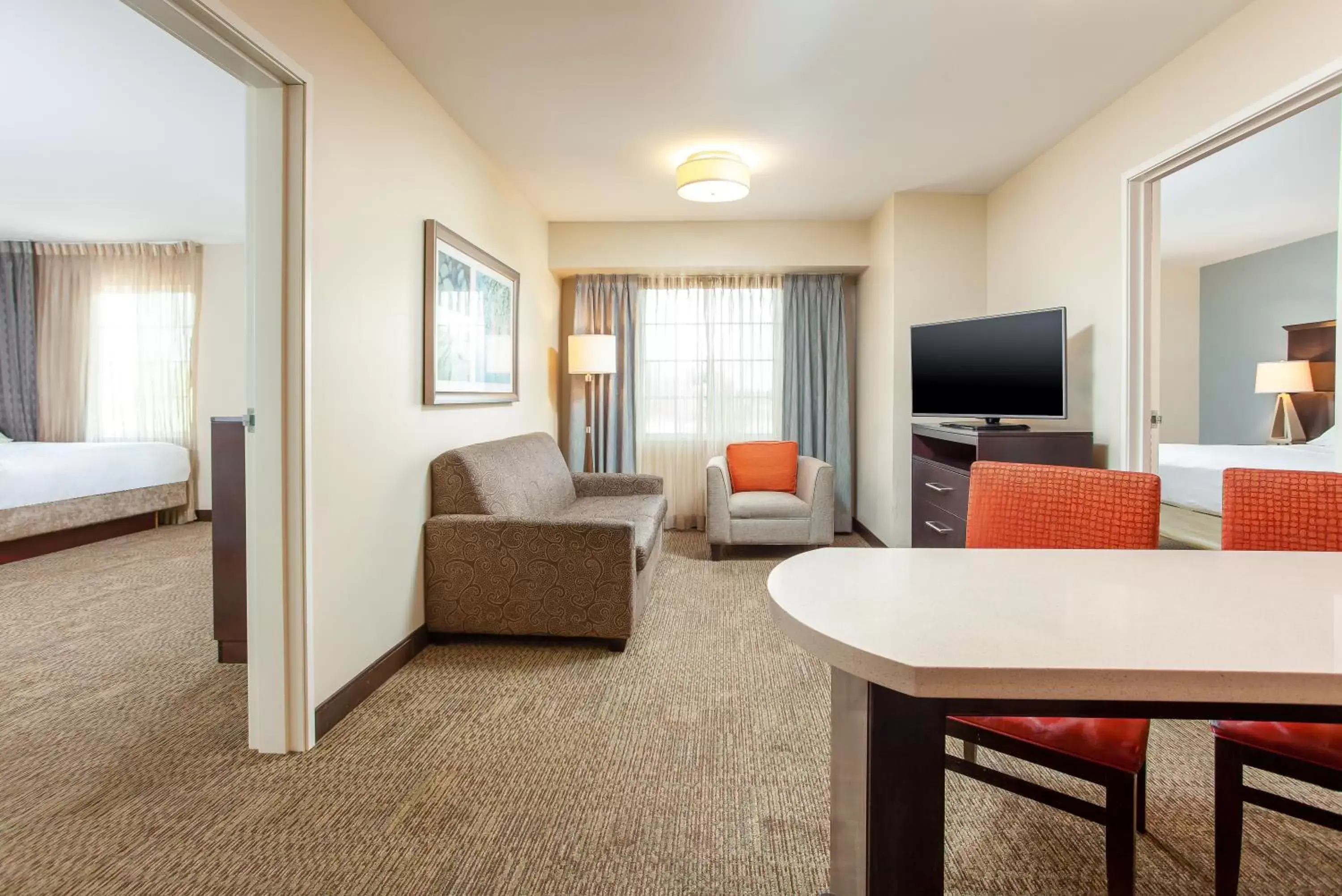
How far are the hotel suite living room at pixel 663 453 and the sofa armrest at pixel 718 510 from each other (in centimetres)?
3

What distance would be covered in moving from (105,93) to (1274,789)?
16.8 ft

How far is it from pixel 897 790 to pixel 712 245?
4741 mm

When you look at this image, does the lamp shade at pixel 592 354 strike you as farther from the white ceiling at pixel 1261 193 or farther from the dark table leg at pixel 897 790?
the dark table leg at pixel 897 790

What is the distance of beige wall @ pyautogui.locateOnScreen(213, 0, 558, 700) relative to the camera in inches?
81.7

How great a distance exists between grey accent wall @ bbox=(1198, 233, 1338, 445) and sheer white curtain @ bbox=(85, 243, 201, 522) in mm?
9155

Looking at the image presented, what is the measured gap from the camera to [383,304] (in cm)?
253

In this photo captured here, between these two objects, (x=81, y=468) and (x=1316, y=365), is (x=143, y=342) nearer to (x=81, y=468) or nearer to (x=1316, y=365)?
(x=81, y=468)

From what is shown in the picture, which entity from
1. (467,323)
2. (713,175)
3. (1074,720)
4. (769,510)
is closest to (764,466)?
(769,510)

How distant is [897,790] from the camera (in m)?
0.75

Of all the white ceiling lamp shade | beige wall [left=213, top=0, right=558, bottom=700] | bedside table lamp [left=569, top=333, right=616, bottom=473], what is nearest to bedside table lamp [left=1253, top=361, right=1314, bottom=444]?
the white ceiling lamp shade

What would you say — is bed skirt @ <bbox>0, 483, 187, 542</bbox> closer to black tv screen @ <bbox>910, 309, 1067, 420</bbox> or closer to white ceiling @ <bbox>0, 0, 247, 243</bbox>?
white ceiling @ <bbox>0, 0, 247, 243</bbox>

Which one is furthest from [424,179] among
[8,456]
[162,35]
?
[8,456]

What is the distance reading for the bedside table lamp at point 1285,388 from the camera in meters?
4.98

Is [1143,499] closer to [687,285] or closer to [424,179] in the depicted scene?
[424,179]
